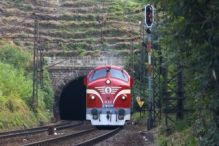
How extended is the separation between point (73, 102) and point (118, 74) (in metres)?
23.0

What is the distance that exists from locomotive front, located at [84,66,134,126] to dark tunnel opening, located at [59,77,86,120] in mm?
21031

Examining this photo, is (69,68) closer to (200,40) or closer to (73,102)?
(73,102)

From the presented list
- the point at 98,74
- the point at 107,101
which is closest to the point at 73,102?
the point at 98,74

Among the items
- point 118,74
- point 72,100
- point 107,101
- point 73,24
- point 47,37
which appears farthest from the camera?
point 73,24

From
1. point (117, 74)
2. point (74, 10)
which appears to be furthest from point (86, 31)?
point (117, 74)

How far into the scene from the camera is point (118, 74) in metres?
17.7

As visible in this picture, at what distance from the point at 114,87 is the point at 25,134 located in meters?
4.64

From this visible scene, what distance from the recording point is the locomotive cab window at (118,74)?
1755 centimetres

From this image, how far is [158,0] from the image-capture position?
19.6ft

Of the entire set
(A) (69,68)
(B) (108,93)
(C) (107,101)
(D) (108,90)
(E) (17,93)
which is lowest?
(C) (107,101)

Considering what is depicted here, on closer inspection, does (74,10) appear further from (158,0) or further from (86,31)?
(158,0)

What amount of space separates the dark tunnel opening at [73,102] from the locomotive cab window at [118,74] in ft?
66.8

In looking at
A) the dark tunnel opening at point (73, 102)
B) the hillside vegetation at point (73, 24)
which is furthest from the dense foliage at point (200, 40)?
the hillside vegetation at point (73, 24)

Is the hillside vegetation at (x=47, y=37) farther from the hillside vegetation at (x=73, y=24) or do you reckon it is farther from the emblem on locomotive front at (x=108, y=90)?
the emblem on locomotive front at (x=108, y=90)
